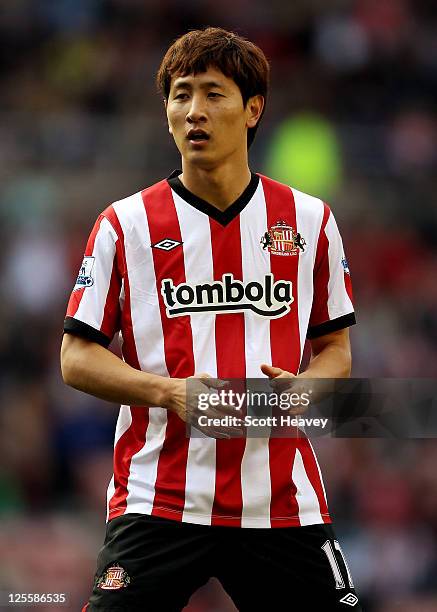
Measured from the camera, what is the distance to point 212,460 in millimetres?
3742

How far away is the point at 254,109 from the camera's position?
405cm

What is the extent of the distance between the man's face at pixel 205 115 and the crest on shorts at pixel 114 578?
1.26 meters

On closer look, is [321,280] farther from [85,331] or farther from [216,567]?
[216,567]

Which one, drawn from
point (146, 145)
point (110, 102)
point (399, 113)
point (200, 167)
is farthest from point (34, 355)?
point (200, 167)

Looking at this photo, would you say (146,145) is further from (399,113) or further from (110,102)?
(399,113)

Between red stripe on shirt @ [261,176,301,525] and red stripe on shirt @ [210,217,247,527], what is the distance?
102 millimetres

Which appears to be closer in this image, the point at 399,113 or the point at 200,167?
the point at 200,167

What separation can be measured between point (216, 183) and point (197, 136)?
0.59ft

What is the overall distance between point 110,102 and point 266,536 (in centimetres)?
935

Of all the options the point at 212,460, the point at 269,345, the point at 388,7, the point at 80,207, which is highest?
the point at 388,7

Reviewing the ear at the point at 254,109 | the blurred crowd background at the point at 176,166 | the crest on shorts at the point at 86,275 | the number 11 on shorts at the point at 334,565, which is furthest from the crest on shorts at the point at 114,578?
the blurred crowd background at the point at 176,166

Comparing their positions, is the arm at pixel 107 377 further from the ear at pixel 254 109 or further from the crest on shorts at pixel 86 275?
the ear at pixel 254 109

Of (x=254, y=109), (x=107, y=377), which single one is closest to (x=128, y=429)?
(x=107, y=377)

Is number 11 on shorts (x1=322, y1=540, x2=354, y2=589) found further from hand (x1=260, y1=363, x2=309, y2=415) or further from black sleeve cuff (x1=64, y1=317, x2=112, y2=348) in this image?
black sleeve cuff (x1=64, y1=317, x2=112, y2=348)
